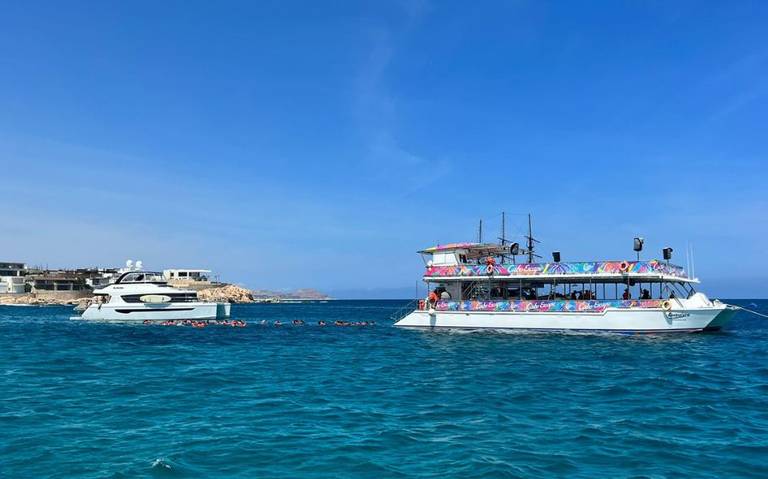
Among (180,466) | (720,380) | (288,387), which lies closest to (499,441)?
(180,466)

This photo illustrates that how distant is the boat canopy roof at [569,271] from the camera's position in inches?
1447

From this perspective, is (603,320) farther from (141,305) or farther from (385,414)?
(141,305)

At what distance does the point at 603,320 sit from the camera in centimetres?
3709

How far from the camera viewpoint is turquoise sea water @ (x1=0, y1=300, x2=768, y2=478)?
10.5 m

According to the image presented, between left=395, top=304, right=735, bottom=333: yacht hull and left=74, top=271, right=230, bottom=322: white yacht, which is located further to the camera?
left=74, top=271, right=230, bottom=322: white yacht

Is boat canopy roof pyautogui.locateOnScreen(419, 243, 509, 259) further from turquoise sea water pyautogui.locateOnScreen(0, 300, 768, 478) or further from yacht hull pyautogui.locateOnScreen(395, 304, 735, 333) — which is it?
turquoise sea water pyautogui.locateOnScreen(0, 300, 768, 478)

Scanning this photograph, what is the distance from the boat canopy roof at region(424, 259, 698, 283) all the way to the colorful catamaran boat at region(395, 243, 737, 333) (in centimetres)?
6

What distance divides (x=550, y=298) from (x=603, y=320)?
488 cm

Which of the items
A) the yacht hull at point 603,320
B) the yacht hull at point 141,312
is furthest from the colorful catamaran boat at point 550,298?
the yacht hull at point 141,312

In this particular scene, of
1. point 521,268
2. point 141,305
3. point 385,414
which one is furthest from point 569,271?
point 141,305

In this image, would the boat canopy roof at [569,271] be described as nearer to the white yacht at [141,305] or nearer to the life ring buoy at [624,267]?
the life ring buoy at [624,267]

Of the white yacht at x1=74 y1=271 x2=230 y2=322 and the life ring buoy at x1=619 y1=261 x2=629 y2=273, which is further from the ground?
the life ring buoy at x1=619 y1=261 x2=629 y2=273

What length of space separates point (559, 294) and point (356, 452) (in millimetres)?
32713

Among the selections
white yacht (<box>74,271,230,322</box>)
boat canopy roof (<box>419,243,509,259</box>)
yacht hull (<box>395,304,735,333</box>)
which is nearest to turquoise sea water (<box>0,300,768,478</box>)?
yacht hull (<box>395,304,735,333</box>)
